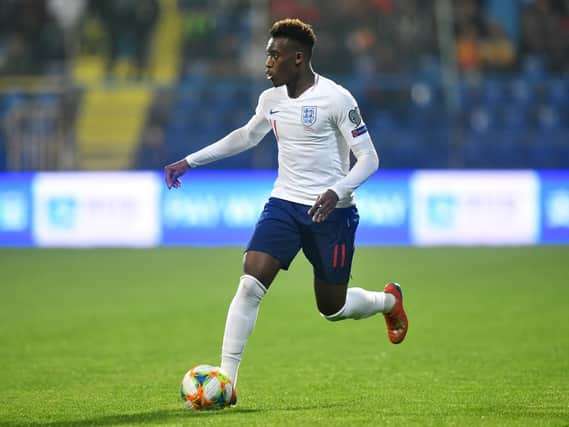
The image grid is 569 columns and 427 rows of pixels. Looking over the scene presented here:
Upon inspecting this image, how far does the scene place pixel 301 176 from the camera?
21.4 feet

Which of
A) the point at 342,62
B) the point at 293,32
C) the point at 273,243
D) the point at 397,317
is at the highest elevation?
the point at 342,62

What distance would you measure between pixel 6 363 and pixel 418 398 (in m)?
3.18

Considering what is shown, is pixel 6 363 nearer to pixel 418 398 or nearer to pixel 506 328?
pixel 418 398

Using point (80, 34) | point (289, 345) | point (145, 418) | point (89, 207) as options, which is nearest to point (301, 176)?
point (145, 418)

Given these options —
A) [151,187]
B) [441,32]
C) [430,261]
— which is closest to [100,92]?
[151,187]

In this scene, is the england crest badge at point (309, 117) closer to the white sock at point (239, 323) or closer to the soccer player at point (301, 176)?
the soccer player at point (301, 176)

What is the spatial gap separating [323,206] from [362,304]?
1.12 meters

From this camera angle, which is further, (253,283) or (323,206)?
(253,283)

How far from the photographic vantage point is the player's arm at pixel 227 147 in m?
6.72

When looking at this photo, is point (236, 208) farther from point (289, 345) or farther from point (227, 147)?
point (227, 147)

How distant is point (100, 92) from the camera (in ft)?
70.6

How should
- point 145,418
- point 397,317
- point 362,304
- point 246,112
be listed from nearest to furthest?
1. point 145,418
2. point 362,304
3. point 397,317
4. point 246,112

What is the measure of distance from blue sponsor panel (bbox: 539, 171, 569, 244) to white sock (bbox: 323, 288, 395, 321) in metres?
11.3

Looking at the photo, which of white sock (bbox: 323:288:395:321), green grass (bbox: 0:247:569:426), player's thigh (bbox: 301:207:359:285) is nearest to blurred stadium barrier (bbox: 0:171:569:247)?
green grass (bbox: 0:247:569:426)
